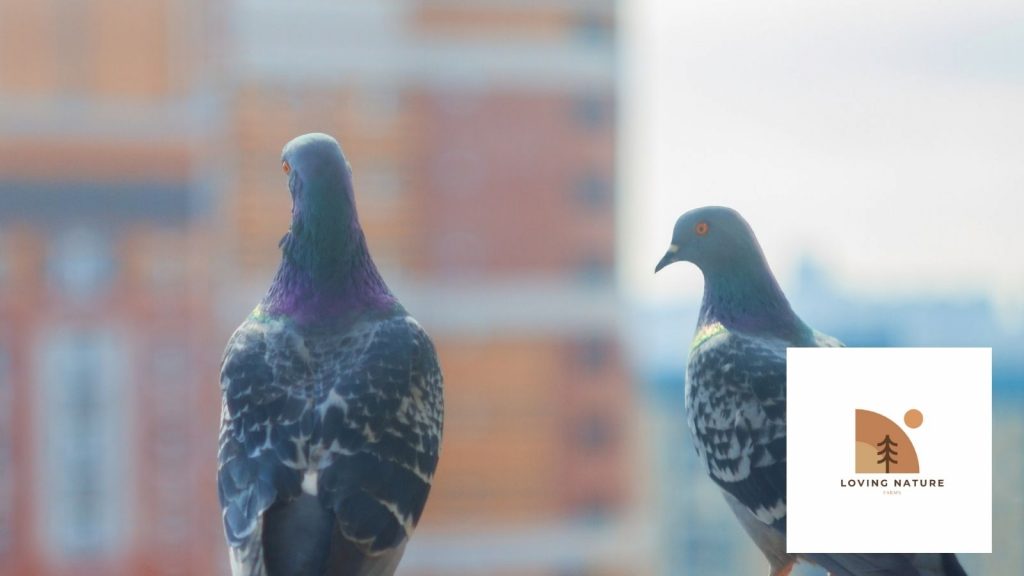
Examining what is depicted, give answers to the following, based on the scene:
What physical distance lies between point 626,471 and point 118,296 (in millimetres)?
14828

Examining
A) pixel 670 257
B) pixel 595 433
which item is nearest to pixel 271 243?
pixel 595 433

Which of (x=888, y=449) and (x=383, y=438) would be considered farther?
(x=888, y=449)

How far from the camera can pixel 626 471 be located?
43562mm

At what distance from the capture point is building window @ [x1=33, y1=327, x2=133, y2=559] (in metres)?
40.8

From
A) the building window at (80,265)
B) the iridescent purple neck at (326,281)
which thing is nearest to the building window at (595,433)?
the building window at (80,265)

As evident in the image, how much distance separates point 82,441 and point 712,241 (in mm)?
41429

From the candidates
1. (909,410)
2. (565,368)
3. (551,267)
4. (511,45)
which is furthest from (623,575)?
(909,410)

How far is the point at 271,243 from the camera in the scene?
41.0 metres

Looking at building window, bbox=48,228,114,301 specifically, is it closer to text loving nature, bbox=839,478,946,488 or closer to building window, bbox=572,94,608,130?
building window, bbox=572,94,608,130

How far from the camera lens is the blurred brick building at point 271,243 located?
40.5m

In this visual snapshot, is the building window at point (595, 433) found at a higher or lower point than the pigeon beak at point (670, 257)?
lower

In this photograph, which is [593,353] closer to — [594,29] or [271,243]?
[594,29]

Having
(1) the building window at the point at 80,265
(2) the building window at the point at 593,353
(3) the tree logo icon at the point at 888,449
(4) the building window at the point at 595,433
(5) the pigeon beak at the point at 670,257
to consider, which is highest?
(5) the pigeon beak at the point at 670,257

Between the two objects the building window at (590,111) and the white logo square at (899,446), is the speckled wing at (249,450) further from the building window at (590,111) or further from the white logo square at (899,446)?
the building window at (590,111)
